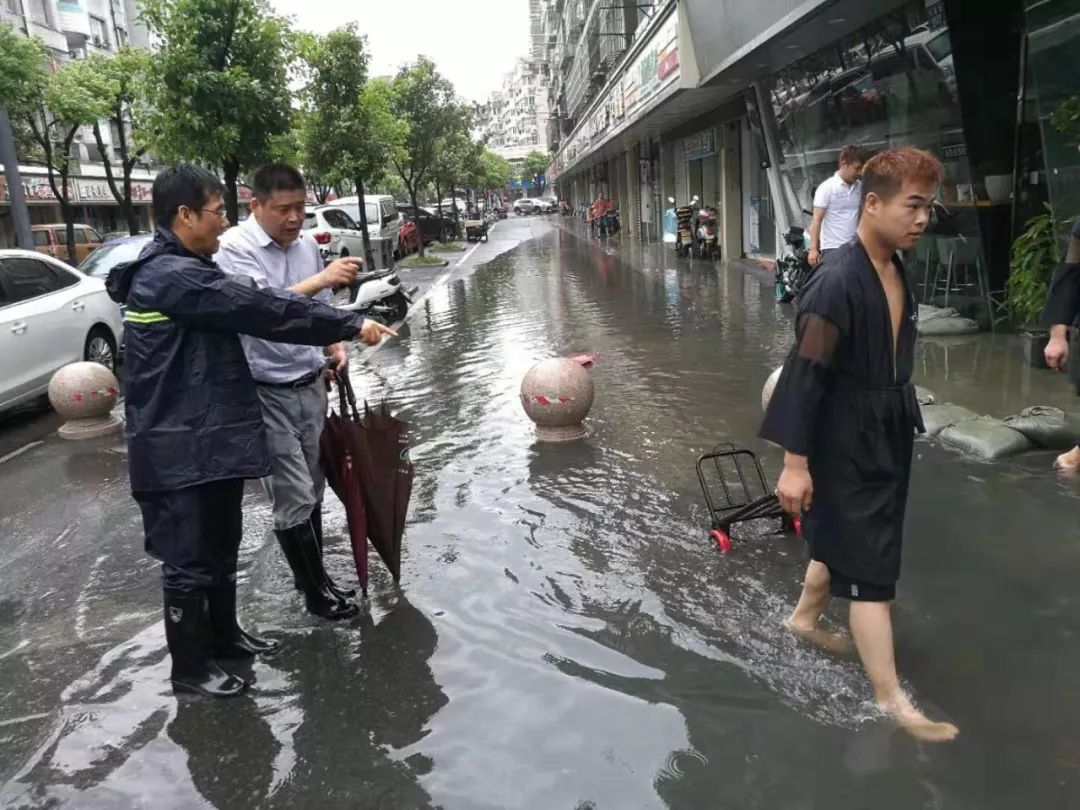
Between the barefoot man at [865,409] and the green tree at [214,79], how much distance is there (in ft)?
40.2

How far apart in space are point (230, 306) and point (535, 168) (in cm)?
12603

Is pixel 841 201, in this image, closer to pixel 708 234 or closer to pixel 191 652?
pixel 191 652

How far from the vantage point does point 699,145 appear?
23.7m

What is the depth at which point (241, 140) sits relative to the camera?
45.0 ft

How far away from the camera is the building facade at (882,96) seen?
7797 millimetres

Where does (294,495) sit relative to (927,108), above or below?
below

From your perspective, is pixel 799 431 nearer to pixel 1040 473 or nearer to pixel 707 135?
pixel 1040 473

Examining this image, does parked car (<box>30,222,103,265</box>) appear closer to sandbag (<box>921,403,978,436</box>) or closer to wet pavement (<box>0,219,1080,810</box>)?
wet pavement (<box>0,219,1080,810</box>)

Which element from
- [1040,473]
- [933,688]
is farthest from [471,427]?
[933,688]

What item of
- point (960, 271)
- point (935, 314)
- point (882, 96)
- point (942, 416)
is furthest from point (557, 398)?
point (882, 96)

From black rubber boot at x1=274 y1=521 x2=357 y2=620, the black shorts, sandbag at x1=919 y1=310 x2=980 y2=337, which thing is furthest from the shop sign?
the black shorts

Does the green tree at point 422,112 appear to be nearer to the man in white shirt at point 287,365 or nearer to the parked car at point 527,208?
the man in white shirt at point 287,365

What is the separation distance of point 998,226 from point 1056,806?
25.7 feet

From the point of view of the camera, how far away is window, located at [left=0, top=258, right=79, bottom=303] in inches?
332
